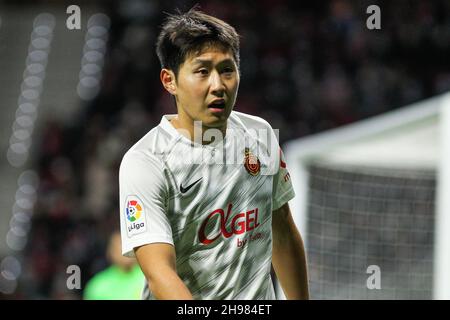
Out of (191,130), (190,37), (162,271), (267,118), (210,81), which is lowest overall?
(162,271)

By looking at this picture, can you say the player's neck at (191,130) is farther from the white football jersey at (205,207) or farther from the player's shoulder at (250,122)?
the player's shoulder at (250,122)

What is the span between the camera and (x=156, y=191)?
2.62m

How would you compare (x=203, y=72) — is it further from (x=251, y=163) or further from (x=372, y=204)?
(x=372, y=204)

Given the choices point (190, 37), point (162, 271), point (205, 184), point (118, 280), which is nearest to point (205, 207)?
point (205, 184)

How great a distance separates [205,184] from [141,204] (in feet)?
0.74

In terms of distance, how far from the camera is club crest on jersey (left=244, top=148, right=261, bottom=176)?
2814 millimetres

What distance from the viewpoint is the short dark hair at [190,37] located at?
2641 millimetres

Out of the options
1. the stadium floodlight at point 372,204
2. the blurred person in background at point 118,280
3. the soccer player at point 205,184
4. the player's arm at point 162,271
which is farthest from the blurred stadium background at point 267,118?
the player's arm at point 162,271

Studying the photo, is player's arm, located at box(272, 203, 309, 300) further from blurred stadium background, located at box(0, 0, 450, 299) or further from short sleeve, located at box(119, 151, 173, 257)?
blurred stadium background, located at box(0, 0, 450, 299)

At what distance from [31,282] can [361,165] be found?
4474mm

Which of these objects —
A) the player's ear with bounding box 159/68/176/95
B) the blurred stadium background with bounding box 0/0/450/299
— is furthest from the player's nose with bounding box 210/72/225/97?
the blurred stadium background with bounding box 0/0/450/299

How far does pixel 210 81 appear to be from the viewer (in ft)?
8.59

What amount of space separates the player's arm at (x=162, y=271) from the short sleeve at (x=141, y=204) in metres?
0.02
